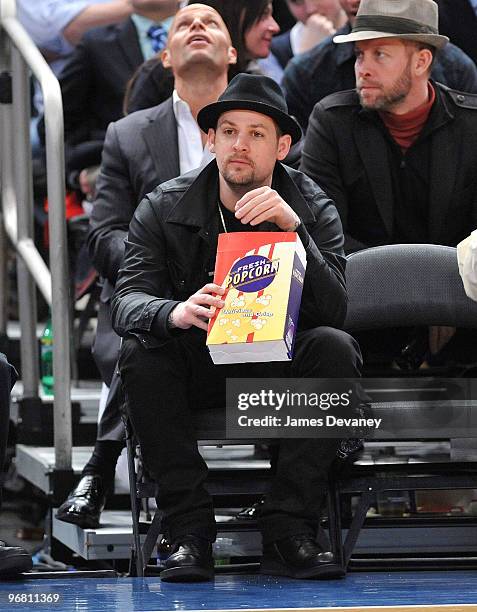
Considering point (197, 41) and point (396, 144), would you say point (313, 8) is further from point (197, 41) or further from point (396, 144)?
point (396, 144)

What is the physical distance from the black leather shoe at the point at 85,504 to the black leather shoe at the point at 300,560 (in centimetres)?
82

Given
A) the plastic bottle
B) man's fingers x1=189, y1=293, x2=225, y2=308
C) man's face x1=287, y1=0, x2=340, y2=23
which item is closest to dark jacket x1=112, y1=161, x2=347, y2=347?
man's fingers x1=189, y1=293, x2=225, y2=308

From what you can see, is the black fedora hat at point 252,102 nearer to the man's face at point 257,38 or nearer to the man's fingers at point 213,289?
the man's fingers at point 213,289

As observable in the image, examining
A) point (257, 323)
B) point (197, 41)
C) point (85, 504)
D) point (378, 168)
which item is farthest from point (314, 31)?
point (257, 323)

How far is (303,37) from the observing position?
21.7 feet

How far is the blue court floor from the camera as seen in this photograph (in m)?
3.62

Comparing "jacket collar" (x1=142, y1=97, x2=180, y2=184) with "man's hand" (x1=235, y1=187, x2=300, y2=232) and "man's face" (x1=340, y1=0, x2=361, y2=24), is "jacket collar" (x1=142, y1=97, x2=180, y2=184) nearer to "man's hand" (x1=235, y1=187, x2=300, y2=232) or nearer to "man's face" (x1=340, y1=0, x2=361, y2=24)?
"man's face" (x1=340, y1=0, x2=361, y2=24)

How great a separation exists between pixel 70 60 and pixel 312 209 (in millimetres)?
2370

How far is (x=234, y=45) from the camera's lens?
555 centimetres

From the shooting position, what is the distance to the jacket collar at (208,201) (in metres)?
4.20

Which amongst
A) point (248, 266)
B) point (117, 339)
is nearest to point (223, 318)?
point (248, 266)

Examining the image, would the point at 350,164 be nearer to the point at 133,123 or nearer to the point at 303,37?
the point at 133,123

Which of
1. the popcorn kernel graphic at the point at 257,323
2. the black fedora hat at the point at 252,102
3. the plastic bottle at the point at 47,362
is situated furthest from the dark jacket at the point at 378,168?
the plastic bottle at the point at 47,362

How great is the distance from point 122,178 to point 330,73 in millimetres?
1043
